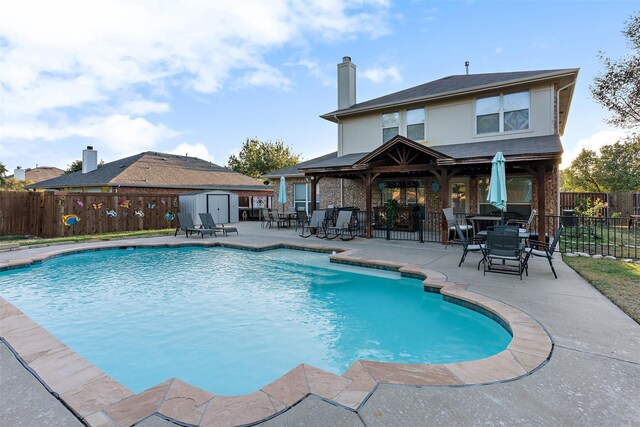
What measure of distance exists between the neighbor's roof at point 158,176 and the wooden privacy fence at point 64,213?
523 cm

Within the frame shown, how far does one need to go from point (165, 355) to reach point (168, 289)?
9.63ft

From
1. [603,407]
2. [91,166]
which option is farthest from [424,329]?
[91,166]

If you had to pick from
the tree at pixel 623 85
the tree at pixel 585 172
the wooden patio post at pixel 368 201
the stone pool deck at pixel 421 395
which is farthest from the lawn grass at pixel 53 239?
the tree at pixel 585 172

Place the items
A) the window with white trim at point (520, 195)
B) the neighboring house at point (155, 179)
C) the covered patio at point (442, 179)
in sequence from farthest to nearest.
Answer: the neighboring house at point (155, 179), the window with white trim at point (520, 195), the covered patio at point (442, 179)

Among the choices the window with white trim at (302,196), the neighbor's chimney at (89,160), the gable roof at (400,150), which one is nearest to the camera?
the gable roof at (400,150)

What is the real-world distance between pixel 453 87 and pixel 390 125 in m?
2.95

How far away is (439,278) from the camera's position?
20.9 ft

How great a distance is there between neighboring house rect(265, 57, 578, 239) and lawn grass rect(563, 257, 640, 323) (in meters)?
1.62

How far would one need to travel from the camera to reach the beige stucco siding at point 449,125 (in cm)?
1144

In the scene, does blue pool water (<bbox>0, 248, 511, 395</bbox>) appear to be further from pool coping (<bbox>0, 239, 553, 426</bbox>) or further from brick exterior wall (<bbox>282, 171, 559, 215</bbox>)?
brick exterior wall (<bbox>282, 171, 559, 215</bbox>)

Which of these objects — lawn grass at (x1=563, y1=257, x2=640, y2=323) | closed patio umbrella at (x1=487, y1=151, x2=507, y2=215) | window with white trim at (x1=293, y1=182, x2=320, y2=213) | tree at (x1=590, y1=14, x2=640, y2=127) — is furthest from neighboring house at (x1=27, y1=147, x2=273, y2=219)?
tree at (x1=590, y1=14, x2=640, y2=127)

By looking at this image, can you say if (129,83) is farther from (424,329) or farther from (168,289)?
(424,329)

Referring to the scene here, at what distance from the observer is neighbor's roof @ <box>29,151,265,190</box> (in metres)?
21.3

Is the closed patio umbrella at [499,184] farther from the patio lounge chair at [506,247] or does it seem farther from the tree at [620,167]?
the tree at [620,167]
